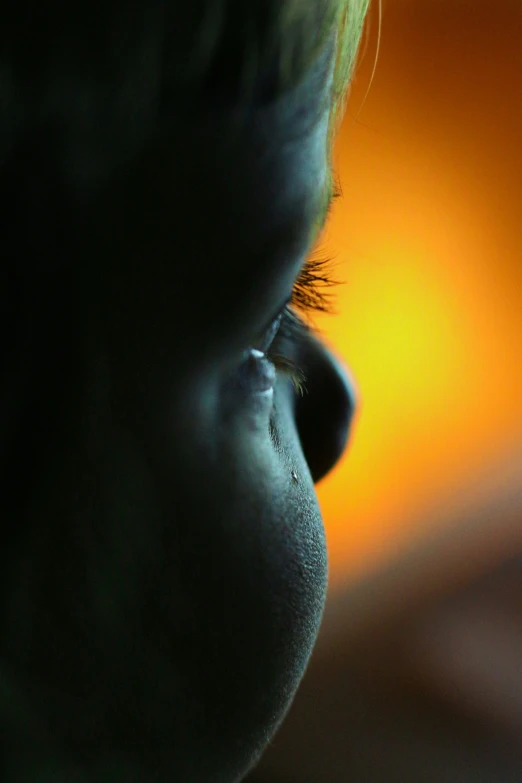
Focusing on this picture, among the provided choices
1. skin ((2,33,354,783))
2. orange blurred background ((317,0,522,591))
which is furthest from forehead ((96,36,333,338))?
orange blurred background ((317,0,522,591))

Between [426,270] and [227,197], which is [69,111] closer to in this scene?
[227,197]

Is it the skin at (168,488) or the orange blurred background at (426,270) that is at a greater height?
the skin at (168,488)

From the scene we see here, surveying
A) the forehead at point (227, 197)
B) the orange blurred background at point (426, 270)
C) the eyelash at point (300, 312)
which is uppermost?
the forehead at point (227, 197)

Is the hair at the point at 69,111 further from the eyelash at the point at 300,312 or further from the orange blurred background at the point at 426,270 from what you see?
the orange blurred background at the point at 426,270

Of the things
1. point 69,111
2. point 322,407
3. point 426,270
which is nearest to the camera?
point 69,111

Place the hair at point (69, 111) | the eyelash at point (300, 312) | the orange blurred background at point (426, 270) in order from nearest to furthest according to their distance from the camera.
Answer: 1. the hair at point (69, 111)
2. the eyelash at point (300, 312)
3. the orange blurred background at point (426, 270)

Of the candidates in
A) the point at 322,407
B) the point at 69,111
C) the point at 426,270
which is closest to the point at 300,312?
the point at 322,407

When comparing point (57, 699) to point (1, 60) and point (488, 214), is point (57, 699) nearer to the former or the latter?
point (1, 60)

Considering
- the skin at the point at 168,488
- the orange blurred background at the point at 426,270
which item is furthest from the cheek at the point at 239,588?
the orange blurred background at the point at 426,270
